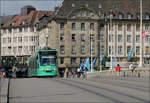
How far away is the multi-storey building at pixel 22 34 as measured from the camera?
11150 centimetres

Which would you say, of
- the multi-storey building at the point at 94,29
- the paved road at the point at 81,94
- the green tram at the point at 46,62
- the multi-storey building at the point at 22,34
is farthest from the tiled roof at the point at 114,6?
the paved road at the point at 81,94

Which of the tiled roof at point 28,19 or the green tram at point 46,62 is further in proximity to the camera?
the tiled roof at point 28,19

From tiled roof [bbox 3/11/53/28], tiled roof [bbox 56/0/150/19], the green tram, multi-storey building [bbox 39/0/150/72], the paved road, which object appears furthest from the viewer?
tiled roof [bbox 3/11/53/28]

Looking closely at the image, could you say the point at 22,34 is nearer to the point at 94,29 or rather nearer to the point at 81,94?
the point at 94,29

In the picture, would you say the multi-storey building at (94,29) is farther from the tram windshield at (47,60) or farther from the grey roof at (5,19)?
the tram windshield at (47,60)

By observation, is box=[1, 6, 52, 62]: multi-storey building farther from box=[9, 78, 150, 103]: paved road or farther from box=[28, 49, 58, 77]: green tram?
box=[9, 78, 150, 103]: paved road

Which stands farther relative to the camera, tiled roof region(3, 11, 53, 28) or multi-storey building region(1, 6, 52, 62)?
multi-storey building region(1, 6, 52, 62)

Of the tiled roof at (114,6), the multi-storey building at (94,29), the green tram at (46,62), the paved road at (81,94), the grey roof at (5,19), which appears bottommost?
the paved road at (81,94)

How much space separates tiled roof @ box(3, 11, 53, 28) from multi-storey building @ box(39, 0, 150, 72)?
2165 cm

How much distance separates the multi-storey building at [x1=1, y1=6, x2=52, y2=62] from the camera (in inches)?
4390

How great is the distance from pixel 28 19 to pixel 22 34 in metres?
4.87

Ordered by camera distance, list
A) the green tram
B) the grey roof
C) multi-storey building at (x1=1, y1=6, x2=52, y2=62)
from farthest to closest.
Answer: the grey roof < multi-storey building at (x1=1, y1=6, x2=52, y2=62) < the green tram

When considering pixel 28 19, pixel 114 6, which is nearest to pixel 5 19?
pixel 28 19

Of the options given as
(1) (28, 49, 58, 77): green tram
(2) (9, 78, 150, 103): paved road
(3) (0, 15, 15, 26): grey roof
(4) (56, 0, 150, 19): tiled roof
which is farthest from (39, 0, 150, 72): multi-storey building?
(2) (9, 78, 150, 103): paved road
